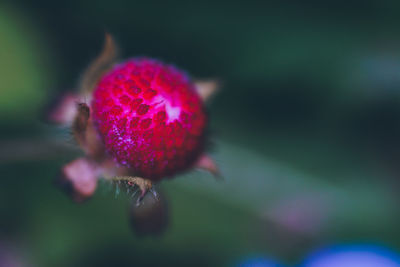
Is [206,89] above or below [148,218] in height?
above

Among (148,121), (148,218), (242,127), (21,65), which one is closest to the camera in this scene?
(148,121)

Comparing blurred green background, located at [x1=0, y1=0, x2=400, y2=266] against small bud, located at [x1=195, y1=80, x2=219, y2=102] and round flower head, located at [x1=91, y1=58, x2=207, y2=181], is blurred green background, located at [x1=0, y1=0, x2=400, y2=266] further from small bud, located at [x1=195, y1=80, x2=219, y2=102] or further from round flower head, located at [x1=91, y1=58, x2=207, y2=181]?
round flower head, located at [x1=91, y1=58, x2=207, y2=181]

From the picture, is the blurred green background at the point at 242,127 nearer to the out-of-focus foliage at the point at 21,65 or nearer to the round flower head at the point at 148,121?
the out-of-focus foliage at the point at 21,65

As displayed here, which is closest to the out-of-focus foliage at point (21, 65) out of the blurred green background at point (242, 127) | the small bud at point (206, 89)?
the blurred green background at point (242, 127)

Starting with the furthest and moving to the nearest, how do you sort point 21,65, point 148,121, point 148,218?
1. point 21,65
2. point 148,218
3. point 148,121

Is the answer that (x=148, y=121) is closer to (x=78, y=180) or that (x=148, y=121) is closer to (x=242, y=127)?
(x=78, y=180)

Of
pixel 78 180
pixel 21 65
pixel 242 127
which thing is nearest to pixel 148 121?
pixel 78 180

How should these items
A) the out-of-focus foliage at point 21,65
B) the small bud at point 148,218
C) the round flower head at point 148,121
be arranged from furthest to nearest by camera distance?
the out-of-focus foliage at point 21,65 < the small bud at point 148,218 < the round flower head at point 148,121
